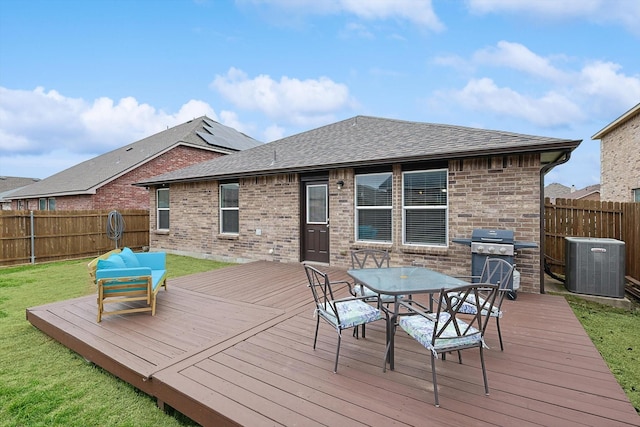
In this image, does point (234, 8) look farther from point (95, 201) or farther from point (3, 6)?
point (95, 201)

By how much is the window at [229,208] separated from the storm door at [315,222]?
255cm

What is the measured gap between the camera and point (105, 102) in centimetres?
2973

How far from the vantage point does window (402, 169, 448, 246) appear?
6.52 meters

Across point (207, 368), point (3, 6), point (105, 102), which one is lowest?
point (207, 368)

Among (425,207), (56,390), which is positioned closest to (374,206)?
(425,207)

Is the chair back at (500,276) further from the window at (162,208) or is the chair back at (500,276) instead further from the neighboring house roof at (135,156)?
the neighboring house roof at (135,156)

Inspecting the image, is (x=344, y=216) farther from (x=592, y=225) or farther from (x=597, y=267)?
(x=592, y=225)

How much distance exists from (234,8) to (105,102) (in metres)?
24.9

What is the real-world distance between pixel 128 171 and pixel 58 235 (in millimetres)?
5204

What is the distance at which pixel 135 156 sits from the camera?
17.8m

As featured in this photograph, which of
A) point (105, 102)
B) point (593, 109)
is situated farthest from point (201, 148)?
point (593, 109)

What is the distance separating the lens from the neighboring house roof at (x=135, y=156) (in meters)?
15.8

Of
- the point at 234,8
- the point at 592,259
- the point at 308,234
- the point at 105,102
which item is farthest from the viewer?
the point at 105,102

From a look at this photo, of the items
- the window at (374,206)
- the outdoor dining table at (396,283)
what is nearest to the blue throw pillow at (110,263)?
the outdoor dining table at (396,283)
